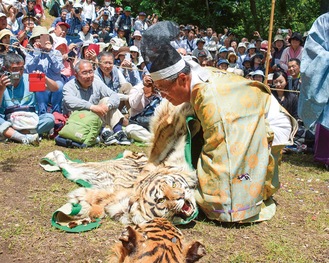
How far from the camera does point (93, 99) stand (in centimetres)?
652

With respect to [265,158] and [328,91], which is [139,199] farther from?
[328,91]

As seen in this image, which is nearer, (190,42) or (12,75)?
(12,75)

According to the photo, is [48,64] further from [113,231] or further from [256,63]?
[256,63]

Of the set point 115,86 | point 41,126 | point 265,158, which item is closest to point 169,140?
point 265,158

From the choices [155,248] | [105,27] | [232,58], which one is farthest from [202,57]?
[155,248]

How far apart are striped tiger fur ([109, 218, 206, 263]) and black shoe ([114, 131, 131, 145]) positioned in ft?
12.9

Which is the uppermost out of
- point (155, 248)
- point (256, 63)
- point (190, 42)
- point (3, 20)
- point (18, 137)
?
point (155, 248)

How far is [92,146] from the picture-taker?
607 cm

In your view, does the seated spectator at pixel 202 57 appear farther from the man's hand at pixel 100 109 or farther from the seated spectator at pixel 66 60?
the man's hand at pixel 100 109

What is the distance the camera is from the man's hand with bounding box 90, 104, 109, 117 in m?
6.27

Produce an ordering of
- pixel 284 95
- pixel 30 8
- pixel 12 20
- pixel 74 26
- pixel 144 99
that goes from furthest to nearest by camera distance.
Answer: pixel 30 8, pixel 74 26, pixel 12 20, pixel 284 95, pixel 144 99

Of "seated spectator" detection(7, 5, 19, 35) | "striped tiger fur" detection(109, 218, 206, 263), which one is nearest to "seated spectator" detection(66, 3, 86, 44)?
"seated spectator" detection(7, 5, 19, 35)

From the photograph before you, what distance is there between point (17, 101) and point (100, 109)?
3.93 ft

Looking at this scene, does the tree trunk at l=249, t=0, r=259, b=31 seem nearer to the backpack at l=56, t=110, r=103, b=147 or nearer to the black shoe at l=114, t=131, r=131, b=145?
the black shoe at l=114, t=131, r=131, b=145
